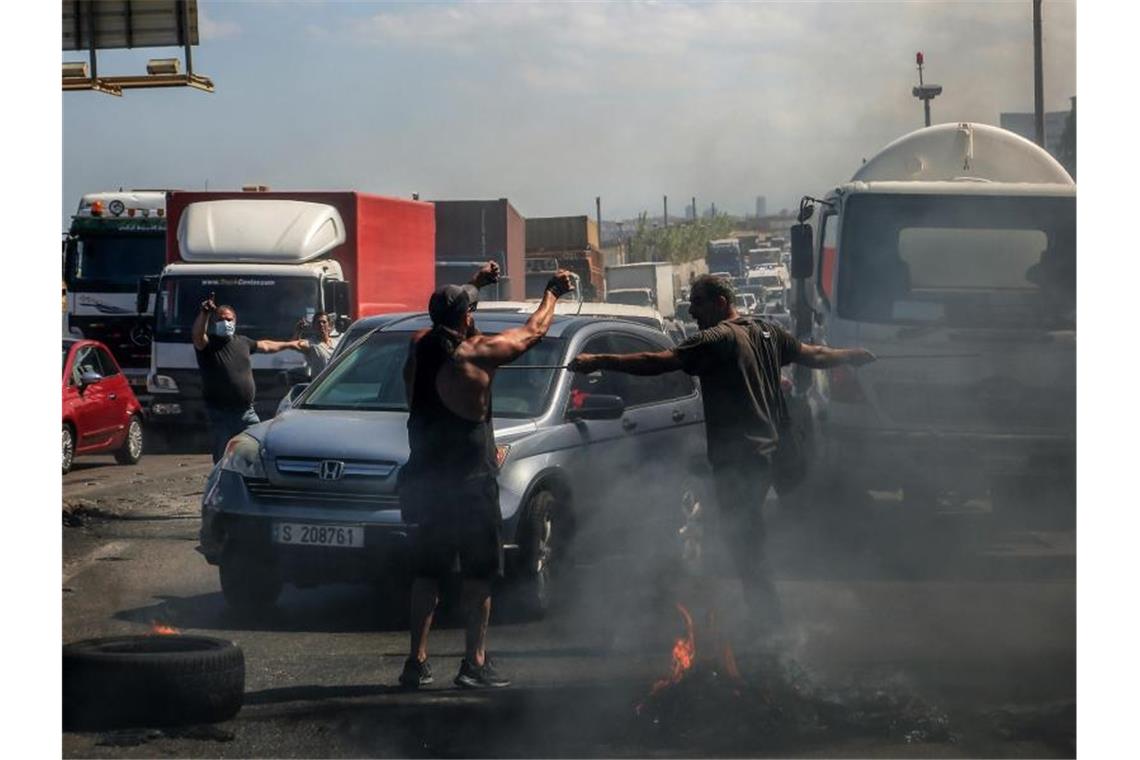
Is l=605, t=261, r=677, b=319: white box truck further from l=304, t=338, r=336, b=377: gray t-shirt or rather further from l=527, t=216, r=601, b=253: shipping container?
l=304, t=338, r=336, b=377: gray t-shirt

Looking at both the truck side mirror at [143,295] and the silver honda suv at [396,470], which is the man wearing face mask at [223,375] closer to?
the silver honda suv at [396,470]

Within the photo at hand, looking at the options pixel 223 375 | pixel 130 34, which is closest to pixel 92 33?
pixel 130 34

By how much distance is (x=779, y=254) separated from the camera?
215 feet

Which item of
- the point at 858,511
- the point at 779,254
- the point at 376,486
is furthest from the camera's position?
the point at 779,254

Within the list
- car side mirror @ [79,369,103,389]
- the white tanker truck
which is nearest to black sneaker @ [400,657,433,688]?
the white tanker truck

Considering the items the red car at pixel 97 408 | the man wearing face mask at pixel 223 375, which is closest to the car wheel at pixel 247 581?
the man wearing face mask at pixel 223 375

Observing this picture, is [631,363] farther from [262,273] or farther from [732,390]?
[262,273]

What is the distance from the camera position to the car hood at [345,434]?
26.6 ft

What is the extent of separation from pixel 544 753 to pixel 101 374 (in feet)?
41.9

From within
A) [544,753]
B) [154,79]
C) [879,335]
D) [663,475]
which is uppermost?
[154,79]

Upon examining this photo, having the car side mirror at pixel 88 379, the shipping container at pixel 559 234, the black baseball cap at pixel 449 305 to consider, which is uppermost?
the shipping container at pixel 559 234

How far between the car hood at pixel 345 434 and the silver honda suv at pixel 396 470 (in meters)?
0.01
